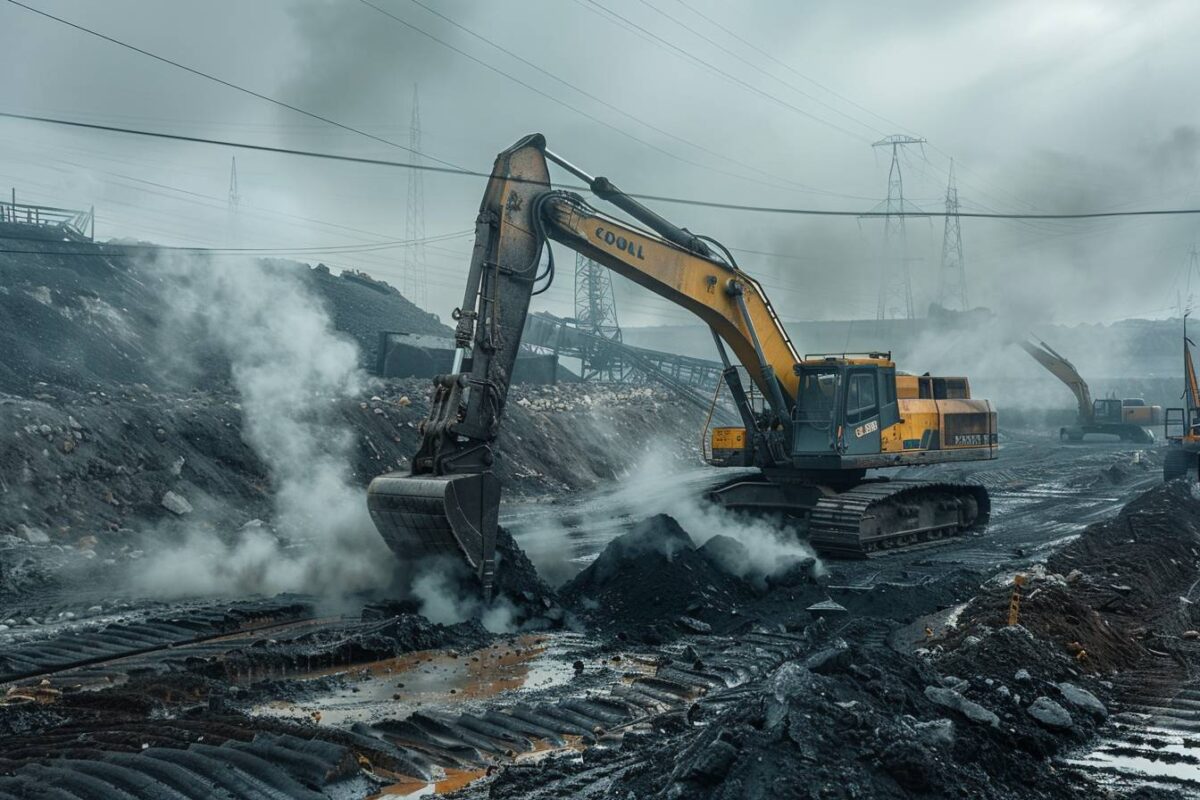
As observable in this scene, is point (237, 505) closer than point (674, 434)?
Yes

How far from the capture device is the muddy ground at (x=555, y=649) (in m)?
5.53

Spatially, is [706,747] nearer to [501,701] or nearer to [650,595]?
Result: [501,701]

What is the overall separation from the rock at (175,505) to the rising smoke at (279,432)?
1.04 ft

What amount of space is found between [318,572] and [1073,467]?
84.3ft

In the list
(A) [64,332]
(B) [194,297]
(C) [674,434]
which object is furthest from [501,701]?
(C) [674,434]

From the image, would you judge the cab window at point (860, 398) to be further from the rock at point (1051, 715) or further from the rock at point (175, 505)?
the rock at point (175, 505)

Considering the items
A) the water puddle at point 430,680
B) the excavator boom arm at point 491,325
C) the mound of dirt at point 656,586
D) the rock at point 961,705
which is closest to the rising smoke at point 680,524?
the mound of dirt at point 656,586

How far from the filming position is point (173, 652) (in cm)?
877

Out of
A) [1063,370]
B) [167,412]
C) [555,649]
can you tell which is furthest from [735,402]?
[1063,370]

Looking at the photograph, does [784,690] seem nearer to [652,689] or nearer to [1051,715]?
[1051,715]

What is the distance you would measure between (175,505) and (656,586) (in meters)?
9.80

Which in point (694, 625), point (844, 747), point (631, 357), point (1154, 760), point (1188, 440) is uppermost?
point (631, 357)

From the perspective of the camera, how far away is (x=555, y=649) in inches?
374

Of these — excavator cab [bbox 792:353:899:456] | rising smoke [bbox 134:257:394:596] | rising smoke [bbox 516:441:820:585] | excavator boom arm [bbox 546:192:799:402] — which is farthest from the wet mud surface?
excavator boom arm [bbox 546:192:799:402]
